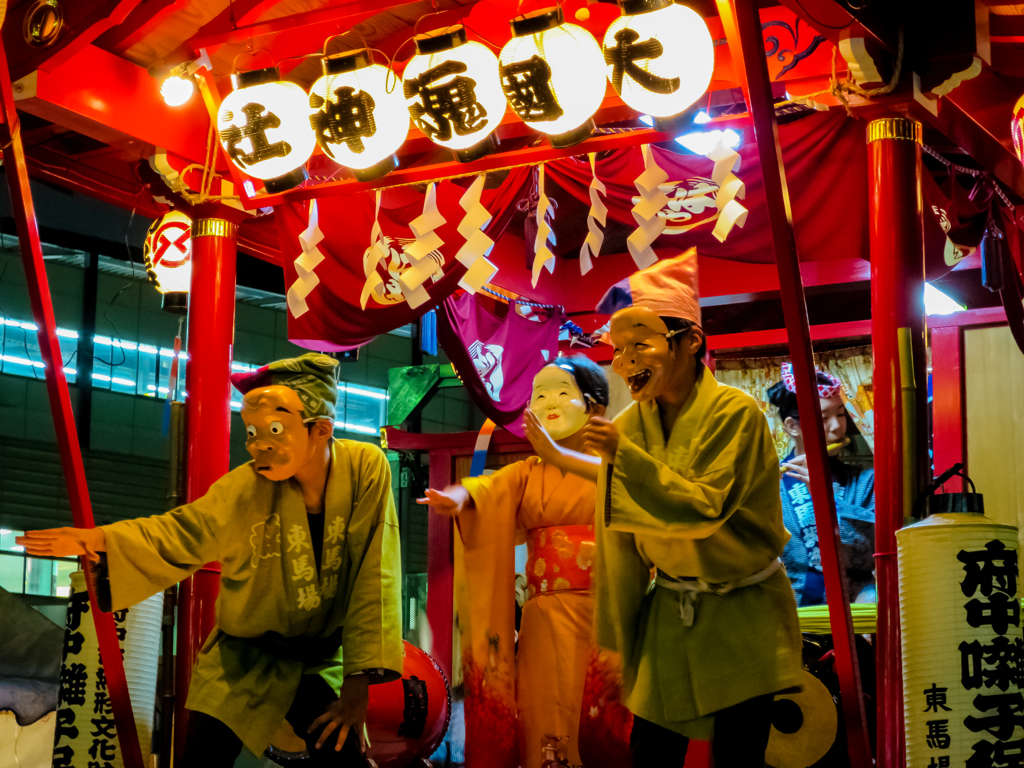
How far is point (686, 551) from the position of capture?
3.07 m

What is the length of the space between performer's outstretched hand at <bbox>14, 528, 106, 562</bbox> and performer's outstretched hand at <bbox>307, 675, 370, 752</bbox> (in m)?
0.90

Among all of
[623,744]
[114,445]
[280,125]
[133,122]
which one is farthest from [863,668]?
[114,445]

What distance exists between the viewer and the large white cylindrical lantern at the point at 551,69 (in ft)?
15.5

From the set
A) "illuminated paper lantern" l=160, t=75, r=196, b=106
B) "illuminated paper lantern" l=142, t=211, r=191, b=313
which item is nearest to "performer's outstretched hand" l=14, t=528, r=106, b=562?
"illuminated paper lantern" l=160, t=75, r=196, b=106

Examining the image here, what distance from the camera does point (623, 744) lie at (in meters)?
4.15

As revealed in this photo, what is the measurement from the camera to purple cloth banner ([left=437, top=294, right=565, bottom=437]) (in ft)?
22.5

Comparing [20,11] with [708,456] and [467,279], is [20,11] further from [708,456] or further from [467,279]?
[708,456]

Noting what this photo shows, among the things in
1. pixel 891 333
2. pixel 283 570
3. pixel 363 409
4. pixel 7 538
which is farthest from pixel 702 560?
pixel 363 409

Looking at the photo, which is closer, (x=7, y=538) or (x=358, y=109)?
(x=358, y=109)

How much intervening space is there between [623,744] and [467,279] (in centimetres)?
219

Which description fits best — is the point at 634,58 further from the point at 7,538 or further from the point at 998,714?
the point at 7,538

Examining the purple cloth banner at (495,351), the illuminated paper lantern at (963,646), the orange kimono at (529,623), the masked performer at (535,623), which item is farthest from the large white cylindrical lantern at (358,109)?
the illuminated paper lantern at (963,646)

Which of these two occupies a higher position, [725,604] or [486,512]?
[486,512]

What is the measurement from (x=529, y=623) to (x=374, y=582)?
3.73ft
